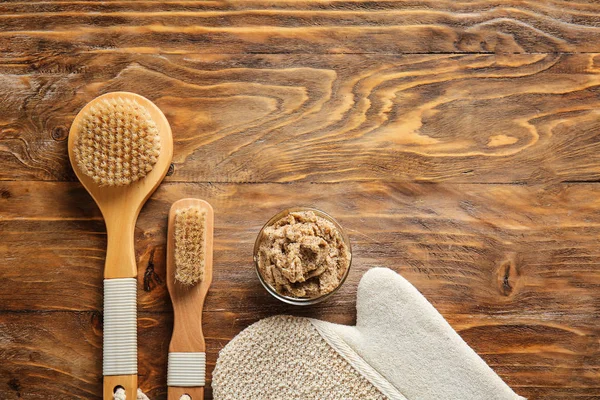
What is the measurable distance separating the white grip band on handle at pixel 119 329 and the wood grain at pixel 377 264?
0.03 metres

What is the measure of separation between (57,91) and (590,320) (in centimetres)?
103

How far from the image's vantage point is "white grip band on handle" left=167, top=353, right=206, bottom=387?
95cm

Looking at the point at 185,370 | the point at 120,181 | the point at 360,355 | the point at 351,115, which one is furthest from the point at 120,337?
the point at 351,115

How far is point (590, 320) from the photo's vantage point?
99cm

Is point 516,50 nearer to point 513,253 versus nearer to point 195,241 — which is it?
point 513,253

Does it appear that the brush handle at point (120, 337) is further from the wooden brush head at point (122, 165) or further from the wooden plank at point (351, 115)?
the wooden plank at point (351, 115)

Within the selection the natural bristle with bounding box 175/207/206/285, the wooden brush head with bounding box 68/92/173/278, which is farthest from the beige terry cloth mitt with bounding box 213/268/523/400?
the wooden brush head with bounding box 68/92/173/278

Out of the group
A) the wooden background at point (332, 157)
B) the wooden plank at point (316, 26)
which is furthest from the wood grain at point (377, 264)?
the wooden plank at point (316, 26)

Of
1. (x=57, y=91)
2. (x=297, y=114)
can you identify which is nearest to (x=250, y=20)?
(x=297, y=114)

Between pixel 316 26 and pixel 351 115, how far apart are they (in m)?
0.17

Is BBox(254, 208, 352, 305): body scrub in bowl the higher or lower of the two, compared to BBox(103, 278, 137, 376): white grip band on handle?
higher

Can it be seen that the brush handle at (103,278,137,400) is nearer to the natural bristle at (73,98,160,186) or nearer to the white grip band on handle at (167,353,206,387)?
the white grip band on handle at (167,353,206,387)

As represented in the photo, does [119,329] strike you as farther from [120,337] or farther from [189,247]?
[189,247]

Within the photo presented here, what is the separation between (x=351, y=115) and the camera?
1005 millimetres
